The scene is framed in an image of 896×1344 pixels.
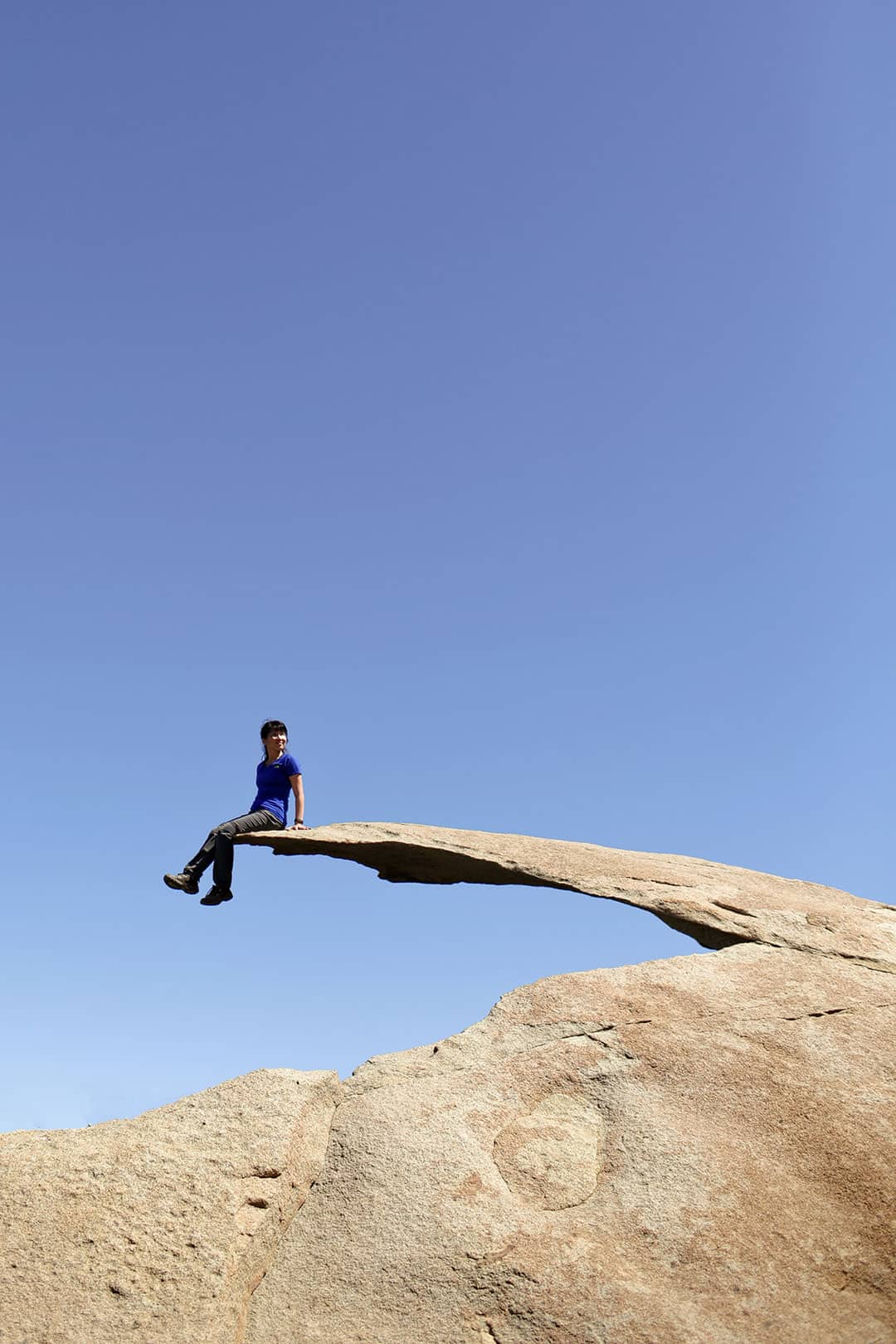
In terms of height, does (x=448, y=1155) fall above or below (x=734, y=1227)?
above

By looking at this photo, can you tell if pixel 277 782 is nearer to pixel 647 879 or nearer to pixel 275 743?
pixel 275 743

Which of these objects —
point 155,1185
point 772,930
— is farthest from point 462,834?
point 155,1185

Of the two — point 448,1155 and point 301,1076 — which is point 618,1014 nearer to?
point 448,1155

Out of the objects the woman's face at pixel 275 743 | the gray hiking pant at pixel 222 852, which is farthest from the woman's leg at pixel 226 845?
the woman's face at pixel 275 743

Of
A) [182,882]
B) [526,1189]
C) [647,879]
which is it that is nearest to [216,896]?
[182,882]

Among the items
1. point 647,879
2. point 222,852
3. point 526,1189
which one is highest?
point 222,852

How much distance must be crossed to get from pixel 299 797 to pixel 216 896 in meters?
1.22

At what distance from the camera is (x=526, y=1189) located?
6039mm

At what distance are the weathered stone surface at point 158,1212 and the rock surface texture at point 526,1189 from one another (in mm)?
14

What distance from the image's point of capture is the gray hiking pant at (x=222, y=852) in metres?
10.0

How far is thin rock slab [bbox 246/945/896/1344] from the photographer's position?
17.5 feet

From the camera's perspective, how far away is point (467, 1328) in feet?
17.3

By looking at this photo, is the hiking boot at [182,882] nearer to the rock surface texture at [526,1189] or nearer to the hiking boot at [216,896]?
the hiking boot at [216,896]

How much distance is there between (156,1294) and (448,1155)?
173cm
